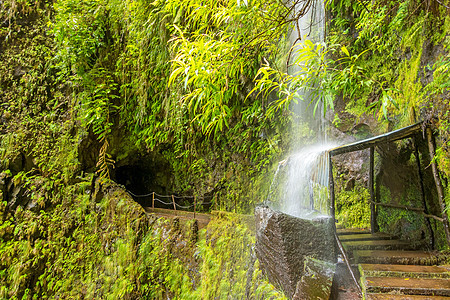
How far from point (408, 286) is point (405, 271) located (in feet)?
1.29

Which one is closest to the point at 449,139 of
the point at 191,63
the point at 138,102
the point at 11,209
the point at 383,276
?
the point at 383,276

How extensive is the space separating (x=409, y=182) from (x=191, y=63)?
4.14m

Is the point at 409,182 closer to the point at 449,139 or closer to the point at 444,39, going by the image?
the point at 449,139

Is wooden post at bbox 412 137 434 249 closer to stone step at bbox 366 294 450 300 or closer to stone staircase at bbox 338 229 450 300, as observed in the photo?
stone staircase at bbox 338 229 450 300

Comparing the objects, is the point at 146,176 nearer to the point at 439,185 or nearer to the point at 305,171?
the point at 305,171

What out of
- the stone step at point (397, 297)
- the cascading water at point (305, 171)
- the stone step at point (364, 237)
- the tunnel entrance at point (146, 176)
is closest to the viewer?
the stone step at point (397, 297)

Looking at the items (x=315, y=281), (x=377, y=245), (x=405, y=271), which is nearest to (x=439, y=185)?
(x=405, y=271)

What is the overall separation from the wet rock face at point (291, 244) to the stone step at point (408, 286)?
0.47m

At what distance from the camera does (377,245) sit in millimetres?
3689

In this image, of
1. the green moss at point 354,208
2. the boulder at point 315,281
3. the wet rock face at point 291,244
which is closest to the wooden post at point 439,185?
the wet rock face at point 291,244

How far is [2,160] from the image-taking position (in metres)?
5.89

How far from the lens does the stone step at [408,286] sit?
226cm

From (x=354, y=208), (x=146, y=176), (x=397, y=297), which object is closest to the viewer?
(x=397, y=297)

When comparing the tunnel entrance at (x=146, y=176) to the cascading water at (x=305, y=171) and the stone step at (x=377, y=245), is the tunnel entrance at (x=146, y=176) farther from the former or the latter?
the stone step at (x=377, y=245)
